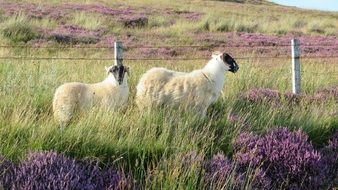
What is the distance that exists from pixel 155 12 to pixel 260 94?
31.3 m

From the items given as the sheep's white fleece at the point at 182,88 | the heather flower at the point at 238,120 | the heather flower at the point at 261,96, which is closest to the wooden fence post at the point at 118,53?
the sheep's white fleece at the point at 182,88

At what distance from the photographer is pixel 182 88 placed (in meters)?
8.91

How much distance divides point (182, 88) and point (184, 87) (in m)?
0.05

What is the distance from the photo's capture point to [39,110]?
334 inches

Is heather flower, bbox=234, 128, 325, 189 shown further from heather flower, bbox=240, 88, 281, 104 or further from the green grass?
heather flower, bbox=240, 88, 281, 104

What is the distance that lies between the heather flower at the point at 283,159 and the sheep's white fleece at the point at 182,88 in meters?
1.60

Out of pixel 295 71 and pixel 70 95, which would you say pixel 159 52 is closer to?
pixel 295 71

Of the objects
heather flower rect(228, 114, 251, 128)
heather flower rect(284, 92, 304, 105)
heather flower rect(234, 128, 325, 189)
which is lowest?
heather flower rect(234, 128, 325, 189)

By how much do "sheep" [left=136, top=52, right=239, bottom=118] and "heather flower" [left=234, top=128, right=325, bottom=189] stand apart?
1.58 m

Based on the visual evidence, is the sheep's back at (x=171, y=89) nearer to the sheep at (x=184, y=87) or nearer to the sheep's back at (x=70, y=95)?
the sheep at (x=184, y=87)

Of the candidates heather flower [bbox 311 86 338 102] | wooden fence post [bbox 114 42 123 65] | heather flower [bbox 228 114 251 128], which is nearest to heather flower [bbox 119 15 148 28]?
heather flower [bbox 311 86 338 102]

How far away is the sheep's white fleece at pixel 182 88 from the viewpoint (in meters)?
8.82

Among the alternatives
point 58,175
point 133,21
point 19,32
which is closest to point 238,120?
point 58,175

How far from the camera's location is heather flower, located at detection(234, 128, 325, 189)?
672 centimetres
